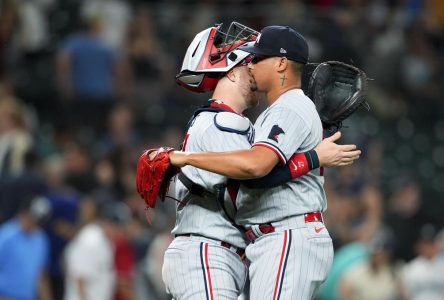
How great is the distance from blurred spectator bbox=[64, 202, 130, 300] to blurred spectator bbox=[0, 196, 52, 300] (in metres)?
0.37

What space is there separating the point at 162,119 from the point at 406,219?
3211 mm

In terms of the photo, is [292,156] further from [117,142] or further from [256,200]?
[117,142]

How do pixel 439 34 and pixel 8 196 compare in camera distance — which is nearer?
pixel 8 196

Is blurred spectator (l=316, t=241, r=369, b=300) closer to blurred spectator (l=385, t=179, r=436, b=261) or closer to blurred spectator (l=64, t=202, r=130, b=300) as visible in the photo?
blurred spectator (l=385, t=179, r=436, b=261)

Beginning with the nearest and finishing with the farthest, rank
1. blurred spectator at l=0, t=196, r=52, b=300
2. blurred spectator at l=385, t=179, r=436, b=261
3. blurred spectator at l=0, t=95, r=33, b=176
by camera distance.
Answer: blurred spectator at l=0, t=196, r=52, b=300 < blurred spectator at l=0, t=95, r=33, b=176 < blurred spectator at l=385, t=179, r=436, b=261

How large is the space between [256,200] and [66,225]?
17.2 feet

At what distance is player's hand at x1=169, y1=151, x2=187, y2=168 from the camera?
556cm

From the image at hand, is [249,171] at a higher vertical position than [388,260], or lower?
higher

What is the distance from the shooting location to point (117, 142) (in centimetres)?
1222

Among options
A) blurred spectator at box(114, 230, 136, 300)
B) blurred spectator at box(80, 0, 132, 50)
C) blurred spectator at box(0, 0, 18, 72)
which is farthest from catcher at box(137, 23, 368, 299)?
blurred spectator at box(80, 0, 132, 50)

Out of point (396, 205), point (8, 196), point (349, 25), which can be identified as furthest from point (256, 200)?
point (349, 25)

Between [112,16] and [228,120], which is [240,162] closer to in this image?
[228,120]

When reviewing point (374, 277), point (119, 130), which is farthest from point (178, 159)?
point (119, 130)

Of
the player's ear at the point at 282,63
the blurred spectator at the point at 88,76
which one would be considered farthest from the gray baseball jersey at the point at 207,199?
the blurred spectator at the point at 88,76
